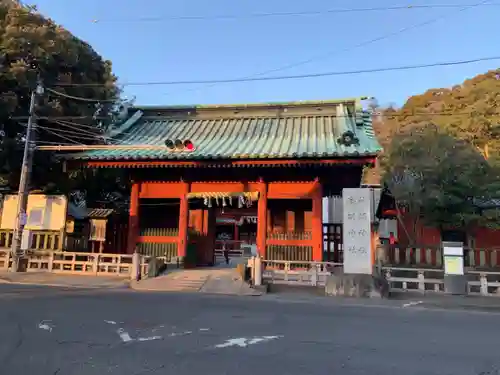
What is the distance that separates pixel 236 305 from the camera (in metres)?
10.1

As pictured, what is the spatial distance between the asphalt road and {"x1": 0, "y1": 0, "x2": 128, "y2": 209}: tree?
9.05m

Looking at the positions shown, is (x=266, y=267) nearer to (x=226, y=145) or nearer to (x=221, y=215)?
(x=226, y=145)

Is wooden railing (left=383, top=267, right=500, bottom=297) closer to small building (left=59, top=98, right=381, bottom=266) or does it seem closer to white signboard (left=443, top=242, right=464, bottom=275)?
white signboard (left=443, top=242, right=464, bottom=275)

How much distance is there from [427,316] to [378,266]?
16.4ft

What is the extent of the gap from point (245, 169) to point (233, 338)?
1062 centimetres

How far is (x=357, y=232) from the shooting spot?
13227 millimetres

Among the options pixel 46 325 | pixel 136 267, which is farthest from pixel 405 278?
pixel 46 325

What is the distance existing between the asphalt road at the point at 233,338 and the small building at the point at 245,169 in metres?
6.05

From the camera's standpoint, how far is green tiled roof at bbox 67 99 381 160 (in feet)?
51.3

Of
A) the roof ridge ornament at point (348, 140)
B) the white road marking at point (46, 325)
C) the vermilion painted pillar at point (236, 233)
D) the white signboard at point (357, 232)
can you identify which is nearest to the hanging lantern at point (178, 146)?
the roof ridge ornament at point (348, 140)

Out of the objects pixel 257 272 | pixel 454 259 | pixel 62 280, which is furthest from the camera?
pixel 62 280

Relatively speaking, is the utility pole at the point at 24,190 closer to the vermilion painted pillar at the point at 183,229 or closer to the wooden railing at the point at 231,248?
the vermilion painted pillar at the point at 183,229

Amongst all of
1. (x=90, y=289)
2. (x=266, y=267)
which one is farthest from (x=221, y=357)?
(x=266, y=267)

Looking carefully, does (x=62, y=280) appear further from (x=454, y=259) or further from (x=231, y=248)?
(x=231, y=248)
